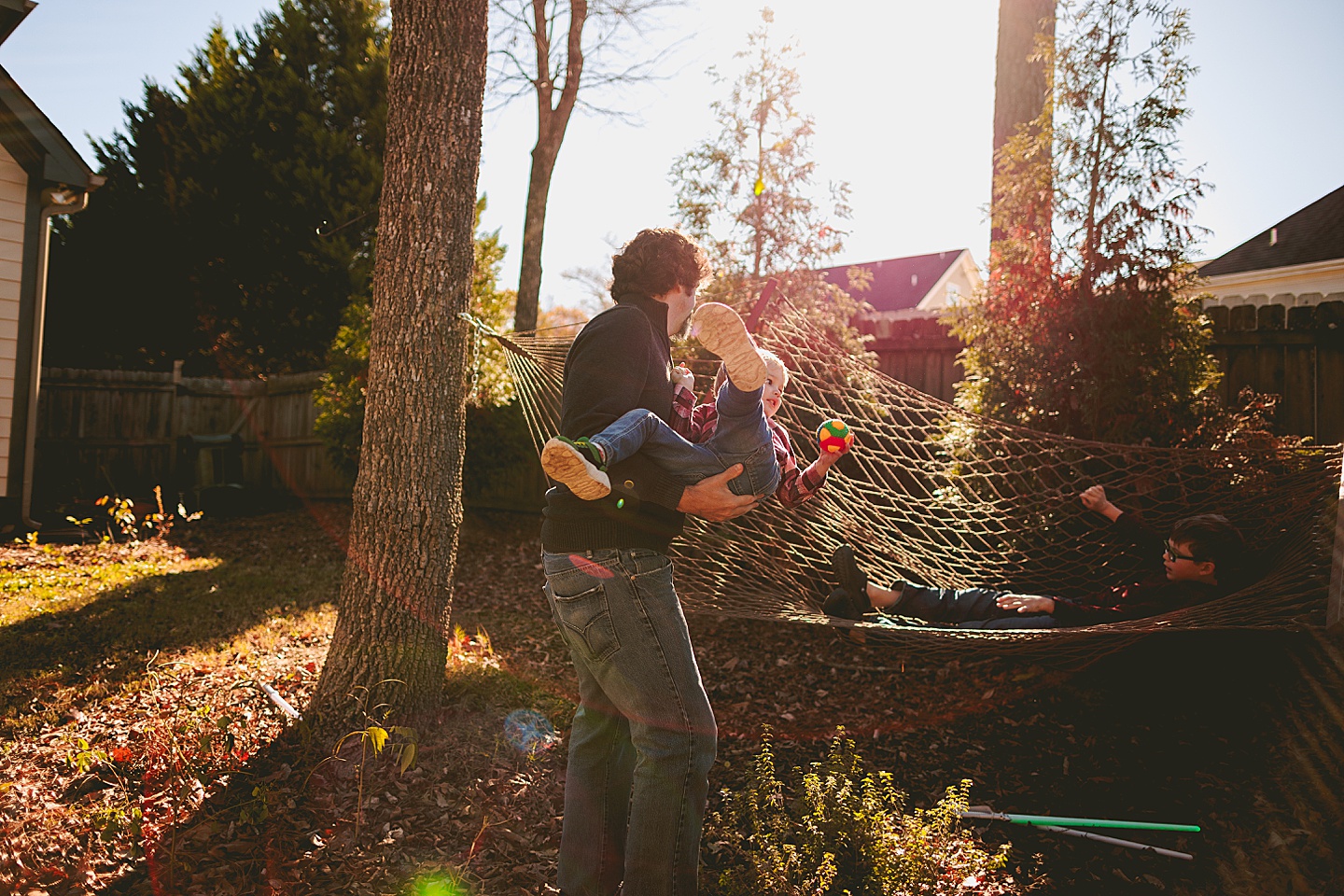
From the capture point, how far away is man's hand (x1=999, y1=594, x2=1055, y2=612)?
114 inches

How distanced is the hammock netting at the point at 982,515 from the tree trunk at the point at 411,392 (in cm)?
64

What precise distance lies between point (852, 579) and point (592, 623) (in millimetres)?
1668

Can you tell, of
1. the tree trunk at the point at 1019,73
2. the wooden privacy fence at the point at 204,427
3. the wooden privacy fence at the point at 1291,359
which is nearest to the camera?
the wooden privacy fence at the point at 1291,359

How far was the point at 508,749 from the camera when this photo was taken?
2.46 m

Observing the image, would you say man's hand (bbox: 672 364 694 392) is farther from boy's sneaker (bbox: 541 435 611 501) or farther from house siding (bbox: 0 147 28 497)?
house siding (bbox: 0 147 28 497)

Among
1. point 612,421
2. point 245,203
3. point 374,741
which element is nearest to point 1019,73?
point 612,421

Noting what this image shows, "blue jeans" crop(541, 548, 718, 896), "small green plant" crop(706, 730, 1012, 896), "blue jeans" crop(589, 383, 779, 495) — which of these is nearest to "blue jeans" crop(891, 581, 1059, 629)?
"small green plant" crop(706, 730, 1012, 896)

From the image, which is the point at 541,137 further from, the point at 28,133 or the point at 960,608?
the point at 960,608

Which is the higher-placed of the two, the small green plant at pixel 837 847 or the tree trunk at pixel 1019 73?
the tree trunk at pixel 1019 73

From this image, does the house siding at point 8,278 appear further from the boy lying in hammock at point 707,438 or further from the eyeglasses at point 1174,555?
the eyeglasses at point 1174,555

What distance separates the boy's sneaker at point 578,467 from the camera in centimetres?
136

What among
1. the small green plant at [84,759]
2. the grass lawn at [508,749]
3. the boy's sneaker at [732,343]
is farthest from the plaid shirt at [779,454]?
the small green plant at [84,759]

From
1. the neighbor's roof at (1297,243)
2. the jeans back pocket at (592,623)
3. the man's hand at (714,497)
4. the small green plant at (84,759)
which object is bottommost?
the small green plant at (84,759)

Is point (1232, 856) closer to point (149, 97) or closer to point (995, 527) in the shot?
point (995, 527)
